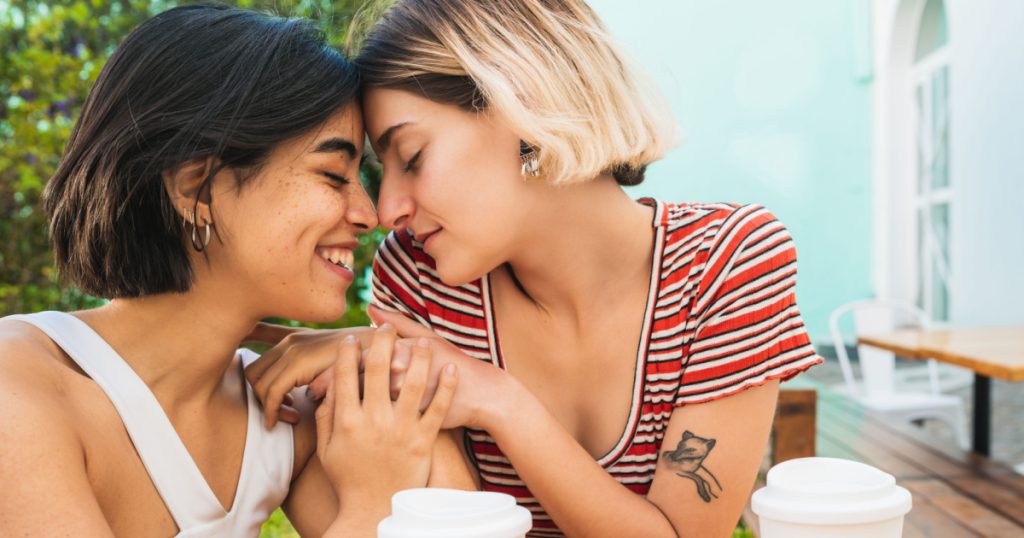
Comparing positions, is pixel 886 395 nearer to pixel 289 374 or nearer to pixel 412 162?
pixel 412 162

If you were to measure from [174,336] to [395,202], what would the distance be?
1.53ft

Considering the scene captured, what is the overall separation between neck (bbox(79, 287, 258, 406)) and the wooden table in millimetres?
3162

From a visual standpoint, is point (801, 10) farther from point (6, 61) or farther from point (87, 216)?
point (87, 216)

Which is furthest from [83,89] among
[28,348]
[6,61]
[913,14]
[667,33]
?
[913,14]

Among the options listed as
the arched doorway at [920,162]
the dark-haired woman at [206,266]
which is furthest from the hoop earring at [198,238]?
the arched doorway at [920,162]

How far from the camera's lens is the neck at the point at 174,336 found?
4.99 ft

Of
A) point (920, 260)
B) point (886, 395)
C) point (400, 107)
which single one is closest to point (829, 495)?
point (400, 107)

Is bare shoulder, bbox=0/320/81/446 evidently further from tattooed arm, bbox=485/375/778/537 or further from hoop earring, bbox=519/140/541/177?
hoop earring, bbox=519/140/541/177

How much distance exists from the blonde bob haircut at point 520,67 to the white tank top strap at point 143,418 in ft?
2.23

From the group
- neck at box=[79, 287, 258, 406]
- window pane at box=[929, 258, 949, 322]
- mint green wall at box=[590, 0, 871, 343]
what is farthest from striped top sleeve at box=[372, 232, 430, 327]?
mint green wall at box=[590, 0, 871, 343]

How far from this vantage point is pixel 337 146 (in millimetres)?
1636

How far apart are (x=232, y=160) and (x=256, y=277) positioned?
20cm

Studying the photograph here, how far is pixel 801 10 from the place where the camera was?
10.8m

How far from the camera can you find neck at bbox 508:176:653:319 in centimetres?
191
